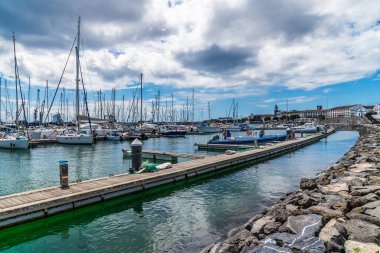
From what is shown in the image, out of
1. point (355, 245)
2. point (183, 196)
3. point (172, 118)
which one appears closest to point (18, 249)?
point (183, 196)

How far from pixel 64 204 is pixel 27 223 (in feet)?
4.56

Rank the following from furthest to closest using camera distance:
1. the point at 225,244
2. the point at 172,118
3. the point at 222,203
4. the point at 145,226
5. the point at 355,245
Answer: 1. the point at 172,118
2. the point at 222,203
3. the point at 145,226
4. the point at 225,244
5. the point at 355,245

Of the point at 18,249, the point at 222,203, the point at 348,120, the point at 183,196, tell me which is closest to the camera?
the point at 18,249

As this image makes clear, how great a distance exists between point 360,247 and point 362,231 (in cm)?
89

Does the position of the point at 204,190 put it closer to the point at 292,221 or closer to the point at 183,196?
the point at 183,196

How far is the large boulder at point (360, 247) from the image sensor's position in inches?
219

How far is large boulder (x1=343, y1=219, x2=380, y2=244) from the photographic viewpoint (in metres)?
6.14

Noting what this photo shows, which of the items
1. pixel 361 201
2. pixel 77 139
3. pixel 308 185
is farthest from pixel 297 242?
pixel 77 139

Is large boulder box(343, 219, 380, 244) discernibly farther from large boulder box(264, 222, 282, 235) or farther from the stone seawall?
large boulder box(264, 222, 282, 235)

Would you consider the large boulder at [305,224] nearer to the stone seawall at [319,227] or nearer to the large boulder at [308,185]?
the stone seawall at [319,227]

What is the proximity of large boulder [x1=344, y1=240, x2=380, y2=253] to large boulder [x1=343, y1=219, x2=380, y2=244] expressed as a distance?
1.05ft

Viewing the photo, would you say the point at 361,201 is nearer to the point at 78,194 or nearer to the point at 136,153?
the point at 78,194

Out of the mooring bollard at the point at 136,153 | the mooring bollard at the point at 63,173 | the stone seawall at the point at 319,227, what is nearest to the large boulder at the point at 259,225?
the stone seawall at the point at 319,227

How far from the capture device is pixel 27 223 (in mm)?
9328
